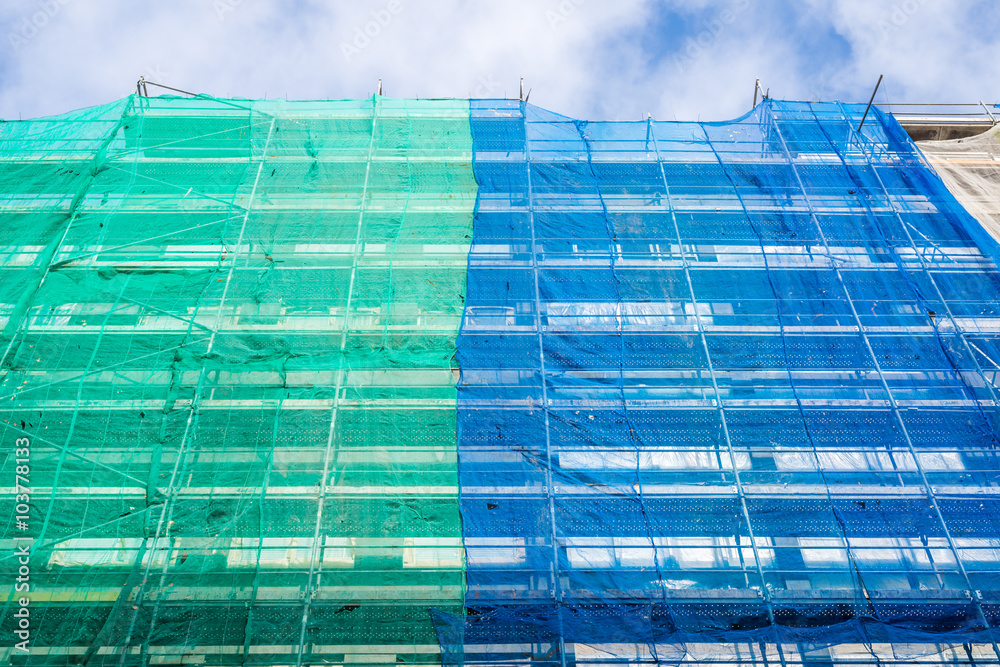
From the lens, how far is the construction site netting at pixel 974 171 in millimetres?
9609

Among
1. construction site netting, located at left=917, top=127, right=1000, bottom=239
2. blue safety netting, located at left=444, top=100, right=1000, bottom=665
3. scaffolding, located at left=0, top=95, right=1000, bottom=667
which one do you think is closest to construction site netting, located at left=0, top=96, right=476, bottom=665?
scaffolding, located at left=0, top=95, right=1000, bottom=667

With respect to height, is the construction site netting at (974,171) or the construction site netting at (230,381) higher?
the construction site netting at (974,171)

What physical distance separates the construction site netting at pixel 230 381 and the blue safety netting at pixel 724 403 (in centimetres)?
62

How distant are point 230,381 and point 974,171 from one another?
10478 mm

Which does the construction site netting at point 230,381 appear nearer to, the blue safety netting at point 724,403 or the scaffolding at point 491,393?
the scaffolding at point 491,393

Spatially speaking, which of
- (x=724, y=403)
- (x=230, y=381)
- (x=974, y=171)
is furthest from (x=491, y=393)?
(x=974, y=171)

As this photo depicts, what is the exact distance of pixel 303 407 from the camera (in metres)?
7.55

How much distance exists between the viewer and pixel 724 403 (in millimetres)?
7758

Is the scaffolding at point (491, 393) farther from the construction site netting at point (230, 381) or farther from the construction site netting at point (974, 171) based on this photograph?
the construction site netting at point (974, 171)

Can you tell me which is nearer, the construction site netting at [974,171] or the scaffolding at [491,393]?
the scaffolding at [491,393]

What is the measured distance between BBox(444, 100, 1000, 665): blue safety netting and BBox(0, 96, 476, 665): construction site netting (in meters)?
0.62

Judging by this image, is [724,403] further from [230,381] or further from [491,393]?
[230,381]

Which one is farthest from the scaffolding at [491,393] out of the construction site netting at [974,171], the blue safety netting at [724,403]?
the construction site netting at [974,171]

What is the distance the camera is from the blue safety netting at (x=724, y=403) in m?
6.45
